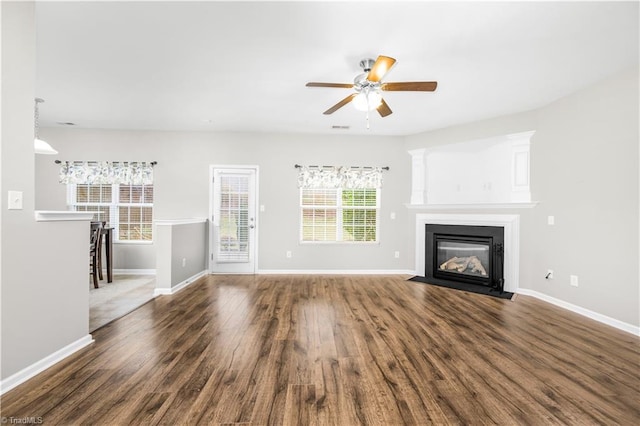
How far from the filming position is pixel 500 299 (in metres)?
3.76

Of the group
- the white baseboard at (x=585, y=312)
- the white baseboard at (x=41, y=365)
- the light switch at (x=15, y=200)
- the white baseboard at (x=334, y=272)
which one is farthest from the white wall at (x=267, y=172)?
the light switch at (x=15, y=200)

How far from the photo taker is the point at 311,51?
2.50m

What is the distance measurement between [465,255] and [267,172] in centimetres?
369

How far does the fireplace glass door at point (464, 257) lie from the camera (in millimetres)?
4383

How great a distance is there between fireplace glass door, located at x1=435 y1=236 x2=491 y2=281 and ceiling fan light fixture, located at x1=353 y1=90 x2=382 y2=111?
9.73 ft

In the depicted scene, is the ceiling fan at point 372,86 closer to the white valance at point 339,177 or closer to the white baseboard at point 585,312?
the white valance at point 339,177

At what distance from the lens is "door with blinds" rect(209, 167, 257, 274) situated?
5074 mm

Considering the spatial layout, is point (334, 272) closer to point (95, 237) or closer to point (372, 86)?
point (372, 86)

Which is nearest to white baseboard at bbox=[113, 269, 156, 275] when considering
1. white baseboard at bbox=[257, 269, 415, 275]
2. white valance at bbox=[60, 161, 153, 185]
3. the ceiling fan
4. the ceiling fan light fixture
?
white valance at bbox=[60, 161, 153, 185]

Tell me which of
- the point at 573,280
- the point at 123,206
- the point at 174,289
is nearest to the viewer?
the point at 573,280

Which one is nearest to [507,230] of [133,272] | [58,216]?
[58,216]

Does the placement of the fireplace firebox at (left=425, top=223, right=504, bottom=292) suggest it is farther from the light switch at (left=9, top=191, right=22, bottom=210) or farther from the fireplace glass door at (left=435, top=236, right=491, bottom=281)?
the light switch at (left=9, top=191, right=22, bottom=210)

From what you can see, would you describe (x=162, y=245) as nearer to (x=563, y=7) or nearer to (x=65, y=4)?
(x=65, y=4)

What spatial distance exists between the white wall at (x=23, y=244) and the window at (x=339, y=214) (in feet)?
11.6
